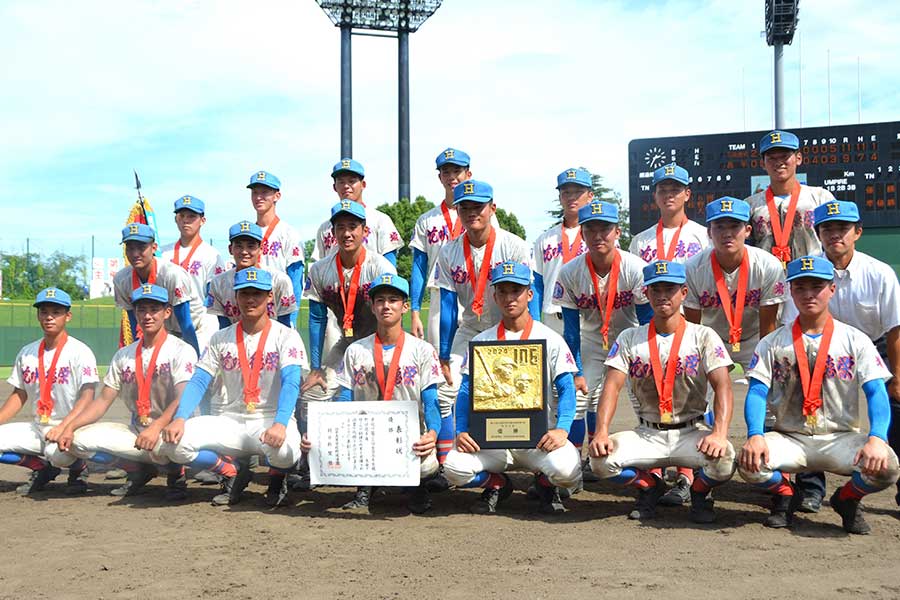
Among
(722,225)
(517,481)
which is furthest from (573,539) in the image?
(722,225)

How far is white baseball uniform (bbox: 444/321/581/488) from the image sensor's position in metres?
5.36

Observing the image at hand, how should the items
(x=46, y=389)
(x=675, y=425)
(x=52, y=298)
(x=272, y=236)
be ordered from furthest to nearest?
(x=272, y=236) → (x=52, y=298) → (x=46, y=389) → (x=675, y=425)

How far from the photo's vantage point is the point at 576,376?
607cm

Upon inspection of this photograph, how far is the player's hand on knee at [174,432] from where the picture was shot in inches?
221

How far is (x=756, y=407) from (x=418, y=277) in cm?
310

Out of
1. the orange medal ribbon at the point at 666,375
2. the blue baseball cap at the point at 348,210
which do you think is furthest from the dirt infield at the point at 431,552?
the blue baseball cap at the point at 348,210

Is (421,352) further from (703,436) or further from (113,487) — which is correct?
(113,487)

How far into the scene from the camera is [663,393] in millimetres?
5266

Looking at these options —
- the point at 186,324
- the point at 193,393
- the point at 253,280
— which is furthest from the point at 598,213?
the point at 186,324

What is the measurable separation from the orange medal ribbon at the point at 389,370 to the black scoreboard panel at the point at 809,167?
14.1m

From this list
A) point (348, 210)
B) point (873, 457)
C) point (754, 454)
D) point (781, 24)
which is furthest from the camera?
point (781, 24)

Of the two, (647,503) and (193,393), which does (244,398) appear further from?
(647,503)

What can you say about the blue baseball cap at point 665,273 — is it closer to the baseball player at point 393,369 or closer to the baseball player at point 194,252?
the baseball player at point 393,369

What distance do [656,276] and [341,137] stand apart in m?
Answer: 31.8
